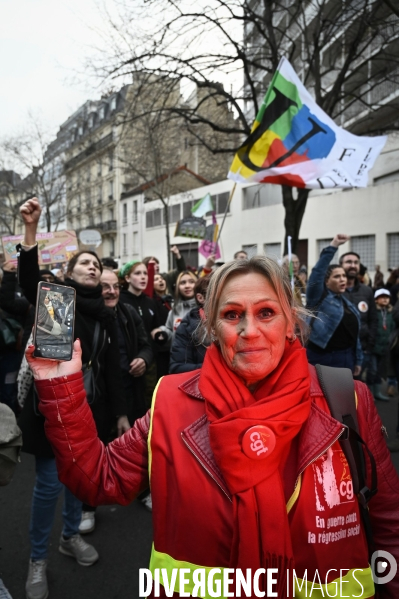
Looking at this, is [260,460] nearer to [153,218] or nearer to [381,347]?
[381,347]

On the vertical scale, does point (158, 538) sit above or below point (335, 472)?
below

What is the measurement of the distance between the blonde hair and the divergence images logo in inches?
32.6

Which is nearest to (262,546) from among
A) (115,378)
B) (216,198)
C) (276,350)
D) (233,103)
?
(276,350)

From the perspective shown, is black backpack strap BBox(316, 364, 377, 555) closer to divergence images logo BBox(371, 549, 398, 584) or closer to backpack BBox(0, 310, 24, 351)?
divergence images logo BBox(371, 549, 398, 584)

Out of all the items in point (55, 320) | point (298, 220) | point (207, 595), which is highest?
point (298, 220)

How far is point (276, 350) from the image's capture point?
1.58m

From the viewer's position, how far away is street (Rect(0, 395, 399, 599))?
9.27 feet

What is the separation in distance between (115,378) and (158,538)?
187 cm

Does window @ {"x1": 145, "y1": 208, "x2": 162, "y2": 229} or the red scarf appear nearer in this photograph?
the red scarf

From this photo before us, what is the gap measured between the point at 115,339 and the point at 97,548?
1526 mm

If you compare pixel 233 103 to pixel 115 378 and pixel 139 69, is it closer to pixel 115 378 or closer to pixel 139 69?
pixel 139 69

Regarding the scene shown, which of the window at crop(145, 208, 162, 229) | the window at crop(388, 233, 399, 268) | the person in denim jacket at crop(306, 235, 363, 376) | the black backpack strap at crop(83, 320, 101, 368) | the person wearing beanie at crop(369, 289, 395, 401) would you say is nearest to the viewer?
the black backpack strap at crop(83, 320, 101, 368)

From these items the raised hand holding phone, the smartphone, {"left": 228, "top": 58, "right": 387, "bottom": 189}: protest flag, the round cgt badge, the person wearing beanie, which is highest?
{"left": 228, "top": 58, "right": 387, "bottom": 189}: protest flag

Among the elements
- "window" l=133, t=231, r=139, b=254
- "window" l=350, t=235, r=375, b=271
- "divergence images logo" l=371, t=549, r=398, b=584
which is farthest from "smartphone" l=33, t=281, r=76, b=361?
"window" l=133, t=231, r=139, b=254
